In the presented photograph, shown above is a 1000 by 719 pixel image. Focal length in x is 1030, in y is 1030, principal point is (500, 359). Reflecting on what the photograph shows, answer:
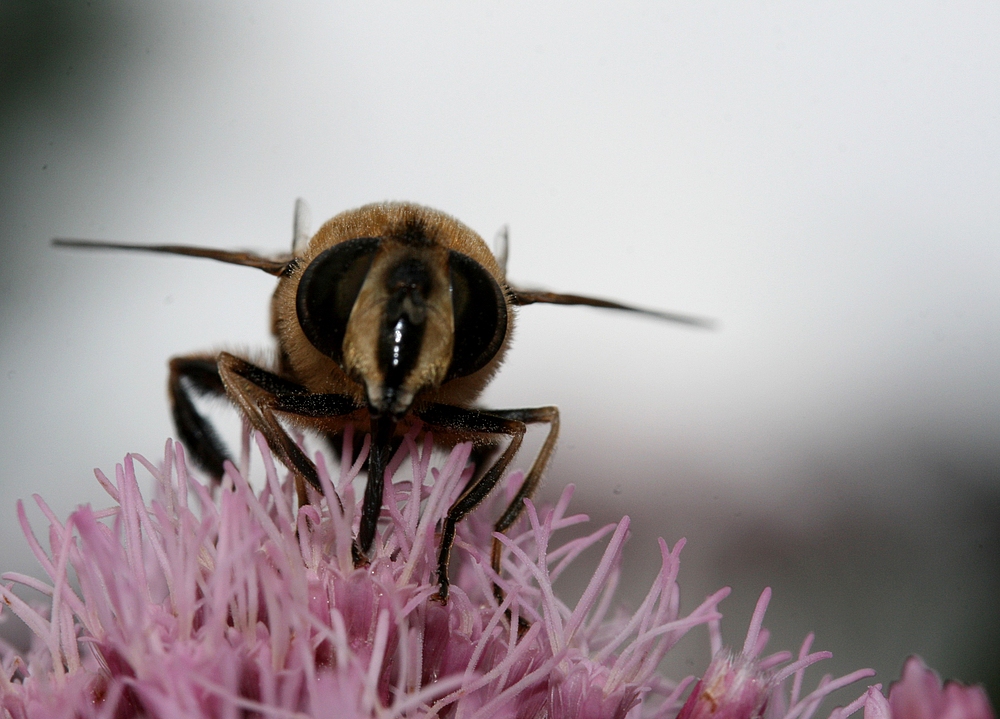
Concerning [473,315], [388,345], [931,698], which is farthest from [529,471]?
[931,698]

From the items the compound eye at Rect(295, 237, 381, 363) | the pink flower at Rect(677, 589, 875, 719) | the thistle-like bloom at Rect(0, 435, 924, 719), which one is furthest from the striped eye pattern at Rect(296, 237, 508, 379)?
the pink flower at Rect(677, 589, 875, 719)

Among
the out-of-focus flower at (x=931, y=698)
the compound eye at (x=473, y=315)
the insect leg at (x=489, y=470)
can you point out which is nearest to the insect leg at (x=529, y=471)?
the insect leg at (x=489, y=470)

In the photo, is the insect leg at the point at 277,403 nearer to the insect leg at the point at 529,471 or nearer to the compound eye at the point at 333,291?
the compound eye at the point at 333,291

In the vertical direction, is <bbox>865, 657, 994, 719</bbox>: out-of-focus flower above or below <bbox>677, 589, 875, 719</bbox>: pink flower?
above

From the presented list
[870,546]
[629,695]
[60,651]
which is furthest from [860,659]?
[60,651]

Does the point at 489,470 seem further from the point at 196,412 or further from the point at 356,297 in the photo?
the point at 196,412

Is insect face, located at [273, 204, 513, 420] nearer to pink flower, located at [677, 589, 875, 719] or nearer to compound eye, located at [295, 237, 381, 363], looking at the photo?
compound eye, located at [295, 237, 381, 363]
